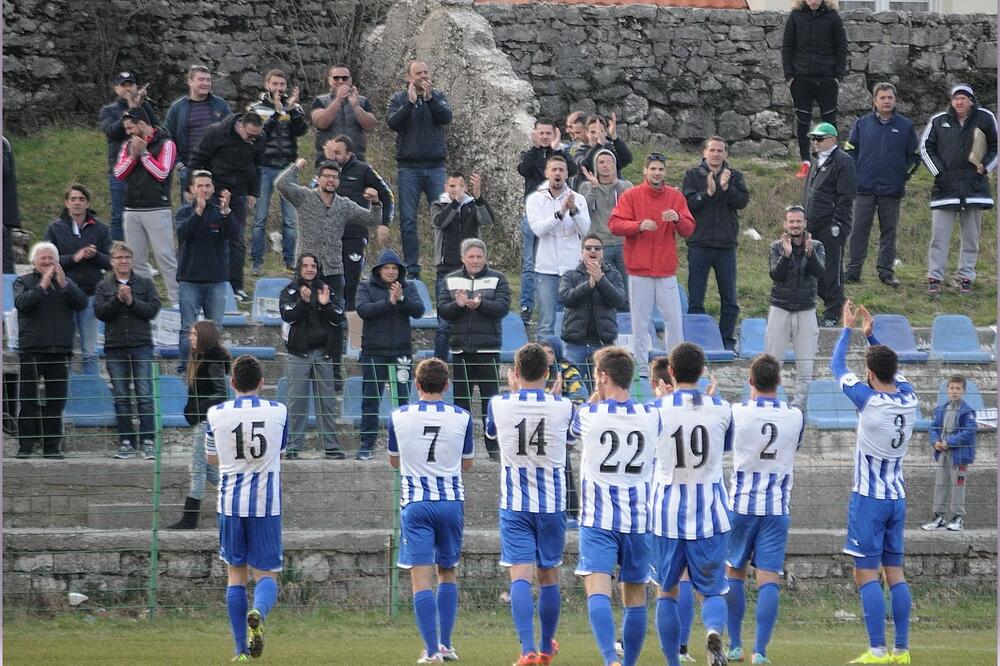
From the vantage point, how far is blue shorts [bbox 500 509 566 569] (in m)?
8.58

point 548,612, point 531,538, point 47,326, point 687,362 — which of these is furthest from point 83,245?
point 687,362

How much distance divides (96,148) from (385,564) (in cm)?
948

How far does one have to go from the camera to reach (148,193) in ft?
43.9

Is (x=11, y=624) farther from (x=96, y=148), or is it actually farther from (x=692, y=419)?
(x=96, y=148)

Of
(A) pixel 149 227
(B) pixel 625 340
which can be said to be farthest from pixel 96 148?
(B) pixel 625 340

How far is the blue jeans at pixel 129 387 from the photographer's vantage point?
1127cm

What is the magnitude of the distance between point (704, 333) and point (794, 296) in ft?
4.02

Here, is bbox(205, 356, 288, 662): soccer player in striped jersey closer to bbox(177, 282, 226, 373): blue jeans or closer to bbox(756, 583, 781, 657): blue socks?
bbox(756, 583, 781, 657): blue socks

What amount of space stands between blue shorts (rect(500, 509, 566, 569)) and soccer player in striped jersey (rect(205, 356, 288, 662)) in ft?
4.74

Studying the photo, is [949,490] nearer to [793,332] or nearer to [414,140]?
[793,332]

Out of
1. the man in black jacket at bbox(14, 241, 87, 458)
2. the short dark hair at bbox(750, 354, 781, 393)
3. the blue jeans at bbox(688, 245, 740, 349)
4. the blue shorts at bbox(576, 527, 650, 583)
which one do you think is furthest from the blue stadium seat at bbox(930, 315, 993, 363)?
the man in black jacket at bbox(14, 241, 87, 458)

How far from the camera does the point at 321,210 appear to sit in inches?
507

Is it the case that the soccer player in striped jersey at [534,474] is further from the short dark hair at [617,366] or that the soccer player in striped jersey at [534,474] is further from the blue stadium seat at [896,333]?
the blue stadium seat at [896,333]

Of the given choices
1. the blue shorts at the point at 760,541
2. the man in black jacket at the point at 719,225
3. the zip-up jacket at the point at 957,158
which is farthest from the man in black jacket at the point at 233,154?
the zip-up jacket at the point at 957,158
